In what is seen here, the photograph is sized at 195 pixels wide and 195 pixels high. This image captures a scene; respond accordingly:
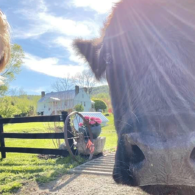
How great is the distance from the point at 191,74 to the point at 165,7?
85 centimetres

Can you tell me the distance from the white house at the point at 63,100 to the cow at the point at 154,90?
4274 centimetres

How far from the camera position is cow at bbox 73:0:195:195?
1306 millimetres

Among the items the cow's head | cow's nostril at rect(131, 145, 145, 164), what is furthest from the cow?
the cow's head

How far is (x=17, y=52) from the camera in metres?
24.5

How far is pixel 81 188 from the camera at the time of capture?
4383 millimetres

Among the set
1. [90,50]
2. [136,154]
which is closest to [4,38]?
[90,50]

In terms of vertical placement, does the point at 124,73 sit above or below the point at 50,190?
above

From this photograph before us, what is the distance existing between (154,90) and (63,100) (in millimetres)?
46962

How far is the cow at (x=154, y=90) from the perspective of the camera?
131 cm

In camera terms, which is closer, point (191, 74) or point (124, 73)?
point (191, 74)

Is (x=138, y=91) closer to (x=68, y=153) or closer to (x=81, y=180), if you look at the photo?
(x=81, y=180)

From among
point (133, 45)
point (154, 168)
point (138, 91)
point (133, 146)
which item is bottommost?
point (154, 168)

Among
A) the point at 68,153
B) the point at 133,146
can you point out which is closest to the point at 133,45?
the point at 133,146

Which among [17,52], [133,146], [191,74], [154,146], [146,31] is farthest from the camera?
[17,52]
